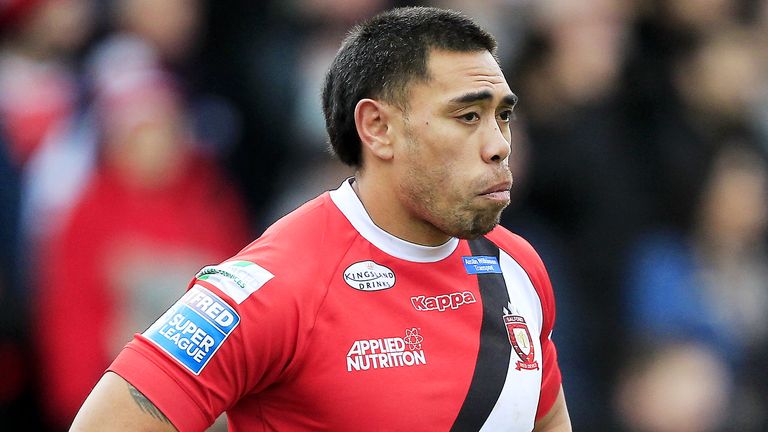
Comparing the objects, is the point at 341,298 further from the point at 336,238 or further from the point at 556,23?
the point at 556,23

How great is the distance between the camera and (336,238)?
4.17m

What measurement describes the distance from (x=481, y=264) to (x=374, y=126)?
1.93ft

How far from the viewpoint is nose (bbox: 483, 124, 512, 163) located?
4.12m

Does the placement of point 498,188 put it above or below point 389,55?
below

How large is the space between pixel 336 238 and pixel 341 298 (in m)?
0.24

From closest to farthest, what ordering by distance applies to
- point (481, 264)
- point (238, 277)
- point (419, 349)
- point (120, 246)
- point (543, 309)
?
point (238, 277) → point (419, 349) → point (481, 264) → point (543, 309) → point (120, 246)

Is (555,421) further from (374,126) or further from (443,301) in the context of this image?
(374,126)

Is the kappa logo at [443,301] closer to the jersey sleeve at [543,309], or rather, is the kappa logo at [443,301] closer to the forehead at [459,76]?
the jersey sleeve at [543,309]

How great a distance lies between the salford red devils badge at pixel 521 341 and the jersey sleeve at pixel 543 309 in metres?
0.19

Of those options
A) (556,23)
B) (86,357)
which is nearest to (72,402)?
(86,357)

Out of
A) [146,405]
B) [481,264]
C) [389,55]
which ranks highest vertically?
[389,55]

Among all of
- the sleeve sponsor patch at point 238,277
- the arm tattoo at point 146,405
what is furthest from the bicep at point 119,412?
the sleeve sponsor patch at point 238,277

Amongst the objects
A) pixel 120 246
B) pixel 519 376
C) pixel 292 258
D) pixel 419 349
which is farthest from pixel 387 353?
pixel 120 246

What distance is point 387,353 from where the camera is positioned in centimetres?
398
